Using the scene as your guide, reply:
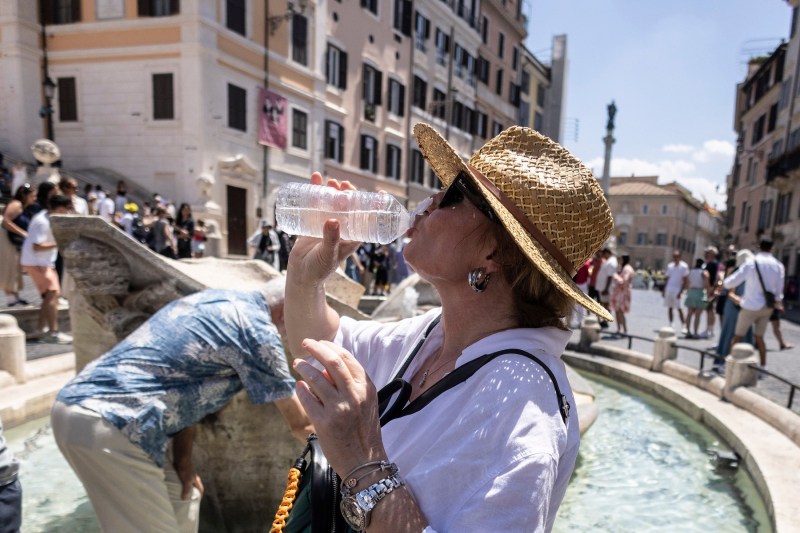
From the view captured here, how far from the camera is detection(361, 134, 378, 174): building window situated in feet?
77.3

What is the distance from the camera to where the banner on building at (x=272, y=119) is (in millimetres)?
17859

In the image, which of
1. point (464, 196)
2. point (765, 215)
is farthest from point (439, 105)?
point (464, 196)

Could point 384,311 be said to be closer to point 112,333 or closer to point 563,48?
point 112,333

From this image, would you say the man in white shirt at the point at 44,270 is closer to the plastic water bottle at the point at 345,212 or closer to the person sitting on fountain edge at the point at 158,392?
the person sitting on fountain edge at the point at 158,392

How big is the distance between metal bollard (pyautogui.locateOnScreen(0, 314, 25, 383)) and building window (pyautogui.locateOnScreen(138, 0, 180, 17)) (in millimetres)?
14184

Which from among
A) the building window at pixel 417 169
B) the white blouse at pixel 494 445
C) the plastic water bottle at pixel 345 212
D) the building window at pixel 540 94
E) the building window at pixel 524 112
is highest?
the building window at pixel 540 94

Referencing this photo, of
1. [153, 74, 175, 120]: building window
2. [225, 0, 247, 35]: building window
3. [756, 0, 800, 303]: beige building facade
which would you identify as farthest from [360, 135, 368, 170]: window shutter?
[756, 0, 800, 303]: beige building facade

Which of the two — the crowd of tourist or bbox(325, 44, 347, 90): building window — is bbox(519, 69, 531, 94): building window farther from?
the crowd of tourist

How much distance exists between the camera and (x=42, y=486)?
3.21 meters

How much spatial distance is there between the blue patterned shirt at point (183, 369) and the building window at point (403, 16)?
2517 cm

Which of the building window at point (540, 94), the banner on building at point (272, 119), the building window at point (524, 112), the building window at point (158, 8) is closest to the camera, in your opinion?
the building window at point (158, 8)

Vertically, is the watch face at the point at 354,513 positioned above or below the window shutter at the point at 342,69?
below

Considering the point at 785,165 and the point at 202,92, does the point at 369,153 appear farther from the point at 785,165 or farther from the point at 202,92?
the point at 785,165

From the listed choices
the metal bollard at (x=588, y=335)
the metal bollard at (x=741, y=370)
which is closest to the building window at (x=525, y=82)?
the metal bollard at (x=588, y=335)
